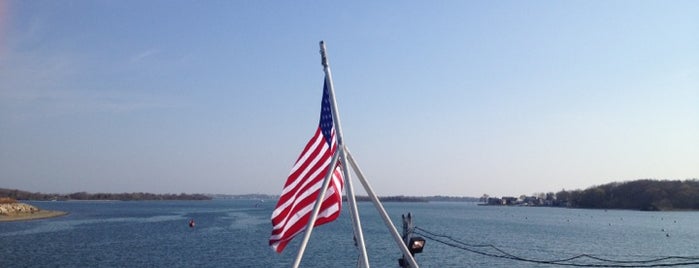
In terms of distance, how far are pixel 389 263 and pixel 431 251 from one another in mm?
6905

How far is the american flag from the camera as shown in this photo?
35.6ft

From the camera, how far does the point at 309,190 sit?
11.1 meters

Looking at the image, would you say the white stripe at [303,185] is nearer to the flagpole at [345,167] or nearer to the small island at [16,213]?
the flagpole at [345,167]

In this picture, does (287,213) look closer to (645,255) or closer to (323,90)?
(323,90)

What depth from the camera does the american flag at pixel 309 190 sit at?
10844 millimetres

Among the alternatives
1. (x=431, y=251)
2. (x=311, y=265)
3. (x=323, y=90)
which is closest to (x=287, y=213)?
(x=323, y=90)

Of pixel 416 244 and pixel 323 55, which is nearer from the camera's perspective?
pixel 323 55

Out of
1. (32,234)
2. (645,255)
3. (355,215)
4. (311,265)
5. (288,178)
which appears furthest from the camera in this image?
(32,234)

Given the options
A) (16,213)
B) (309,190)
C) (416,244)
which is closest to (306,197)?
(309,190)

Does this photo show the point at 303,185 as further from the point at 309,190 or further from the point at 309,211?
the point at 309,211

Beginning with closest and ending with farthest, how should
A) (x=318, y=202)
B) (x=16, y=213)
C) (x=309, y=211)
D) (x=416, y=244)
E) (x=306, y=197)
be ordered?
(x=318, y=202) < (x=309, y=211) < (x=306, y=197) < (x=416, y=244) < (x=16, y=213)

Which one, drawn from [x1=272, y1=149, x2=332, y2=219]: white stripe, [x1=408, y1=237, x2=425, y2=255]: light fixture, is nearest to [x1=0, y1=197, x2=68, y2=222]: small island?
[x1=408, y1=237, x2=425, y2=255]: light fixture

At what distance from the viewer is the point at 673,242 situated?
237 feet

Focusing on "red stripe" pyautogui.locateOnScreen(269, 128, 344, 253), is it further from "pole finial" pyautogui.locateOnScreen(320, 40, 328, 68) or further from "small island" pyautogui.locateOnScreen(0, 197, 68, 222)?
"small island" pyautogui.locateOnScreen(0, 197, 68, 222)
